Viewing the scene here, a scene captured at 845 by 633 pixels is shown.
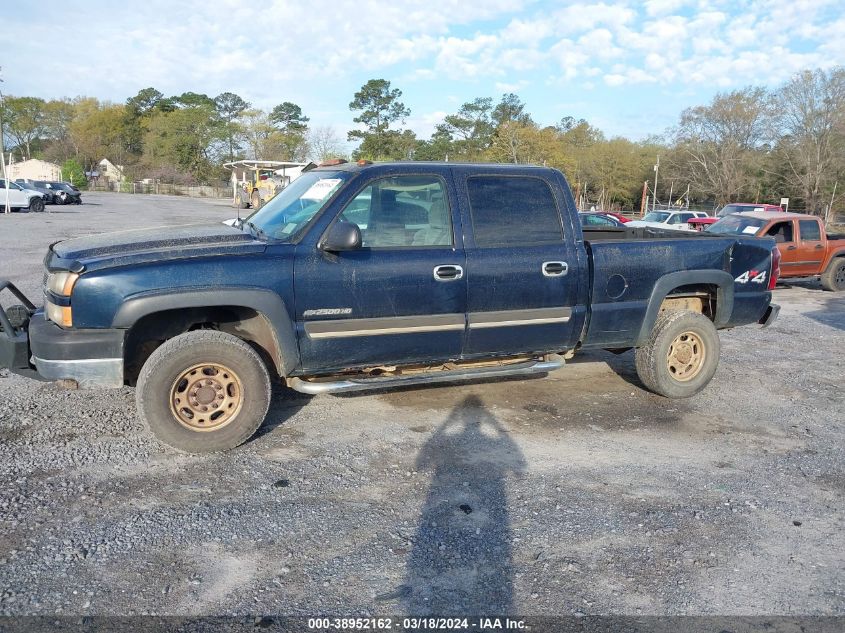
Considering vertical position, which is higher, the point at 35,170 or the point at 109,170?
the point at 109,170

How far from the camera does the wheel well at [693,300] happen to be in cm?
574

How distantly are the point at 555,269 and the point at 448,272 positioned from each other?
88cm

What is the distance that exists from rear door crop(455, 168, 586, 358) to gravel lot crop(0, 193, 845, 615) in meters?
0.70

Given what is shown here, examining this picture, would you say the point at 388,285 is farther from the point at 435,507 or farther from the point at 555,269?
the point at 435,507

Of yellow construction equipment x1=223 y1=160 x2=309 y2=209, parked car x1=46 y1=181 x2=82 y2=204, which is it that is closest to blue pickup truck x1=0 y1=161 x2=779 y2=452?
yellow construction equipment x1=223 y1=160 x2=309 y2=209

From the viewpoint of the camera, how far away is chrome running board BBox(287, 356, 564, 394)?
442 cm

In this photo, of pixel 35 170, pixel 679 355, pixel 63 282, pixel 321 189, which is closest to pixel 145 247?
pixel 63 282

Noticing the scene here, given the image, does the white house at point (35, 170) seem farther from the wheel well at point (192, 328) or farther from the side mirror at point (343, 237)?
the side mirror at point (343, 237)

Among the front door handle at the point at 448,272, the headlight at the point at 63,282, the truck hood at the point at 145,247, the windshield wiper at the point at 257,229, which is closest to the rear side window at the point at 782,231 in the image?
the front door handle at the point at 448,272

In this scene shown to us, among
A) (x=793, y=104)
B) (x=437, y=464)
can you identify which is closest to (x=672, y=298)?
(x=437, y=464)

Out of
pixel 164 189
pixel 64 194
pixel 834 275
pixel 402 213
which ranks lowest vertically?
pixel 834 275

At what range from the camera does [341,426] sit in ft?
16.0

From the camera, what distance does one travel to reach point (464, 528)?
3.47 metres

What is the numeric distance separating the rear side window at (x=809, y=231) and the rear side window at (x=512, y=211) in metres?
10.4
